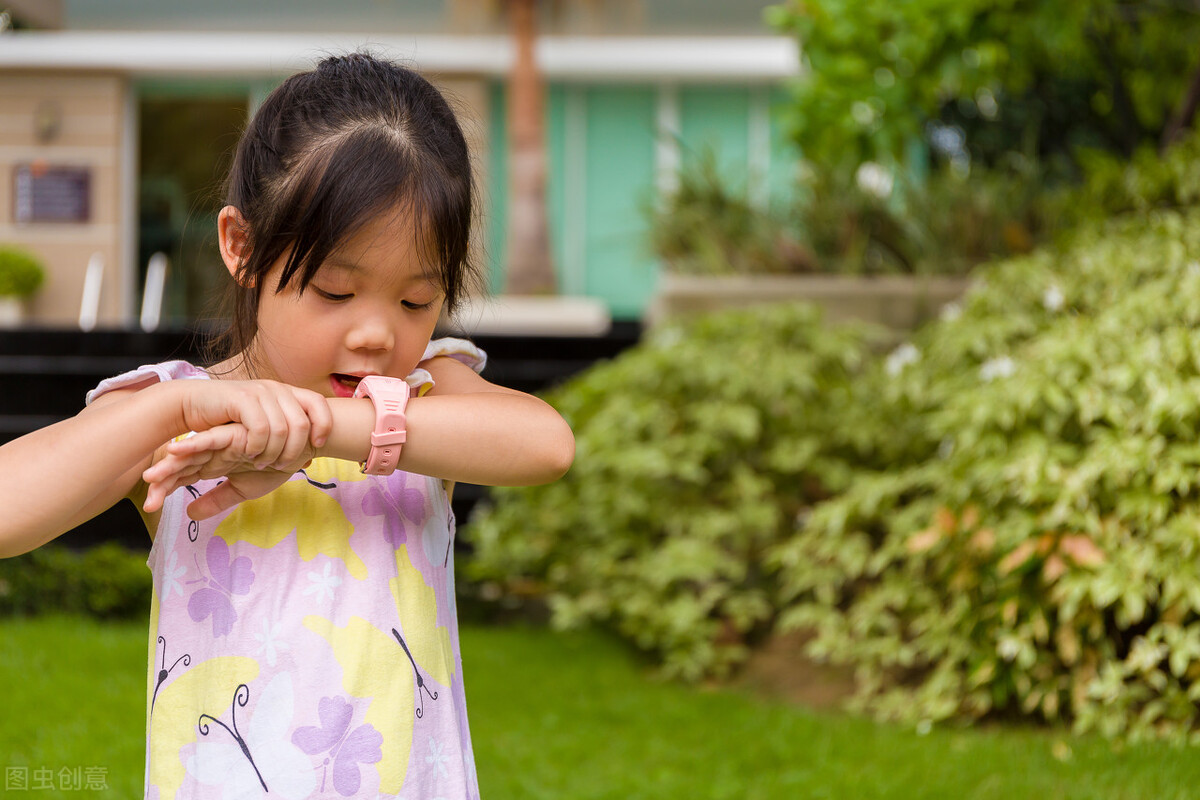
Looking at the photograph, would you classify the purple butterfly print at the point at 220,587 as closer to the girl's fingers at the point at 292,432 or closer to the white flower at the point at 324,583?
the white flower at the point at 324,583

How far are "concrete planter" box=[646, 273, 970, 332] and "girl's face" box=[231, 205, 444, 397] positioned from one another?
377cm

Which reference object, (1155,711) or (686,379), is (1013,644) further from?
(686,379)

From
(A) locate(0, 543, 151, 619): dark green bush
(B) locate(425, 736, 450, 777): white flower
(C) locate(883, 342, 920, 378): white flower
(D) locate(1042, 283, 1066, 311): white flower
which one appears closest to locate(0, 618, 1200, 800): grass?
(A) locate(0, 543, 151, 619): dark green bush

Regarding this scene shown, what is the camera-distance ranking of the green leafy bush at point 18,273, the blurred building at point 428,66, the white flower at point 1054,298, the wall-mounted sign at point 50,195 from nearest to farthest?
1. the white flower at point 1054,298
2. the green leafy bush at point 18,273
3. the blurred building at point 428,66
4. the wall-mounted sign at point 50,195

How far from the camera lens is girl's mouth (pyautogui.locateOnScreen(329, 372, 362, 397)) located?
3.67 ft

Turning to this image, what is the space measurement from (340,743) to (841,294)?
398 cm

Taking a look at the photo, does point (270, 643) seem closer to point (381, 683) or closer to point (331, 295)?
point (381, 683)

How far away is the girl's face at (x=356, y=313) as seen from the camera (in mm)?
1056

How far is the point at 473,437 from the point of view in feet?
3.58

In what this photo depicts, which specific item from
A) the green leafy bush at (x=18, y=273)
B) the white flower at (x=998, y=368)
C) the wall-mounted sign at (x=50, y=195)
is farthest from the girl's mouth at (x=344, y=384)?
the wall-mounted sign at (x=50, y=195)

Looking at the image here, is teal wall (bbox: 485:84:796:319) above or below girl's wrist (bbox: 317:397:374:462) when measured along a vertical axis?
above

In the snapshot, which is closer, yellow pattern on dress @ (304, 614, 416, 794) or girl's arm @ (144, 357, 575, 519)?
girl's arm @ (144, 357, 575, 519)

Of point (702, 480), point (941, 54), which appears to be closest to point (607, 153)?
point (941, 54)

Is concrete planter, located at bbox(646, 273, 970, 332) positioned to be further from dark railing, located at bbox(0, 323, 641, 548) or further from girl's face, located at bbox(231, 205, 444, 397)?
girl's face, located at bbox(231, 205, 444, 397)
